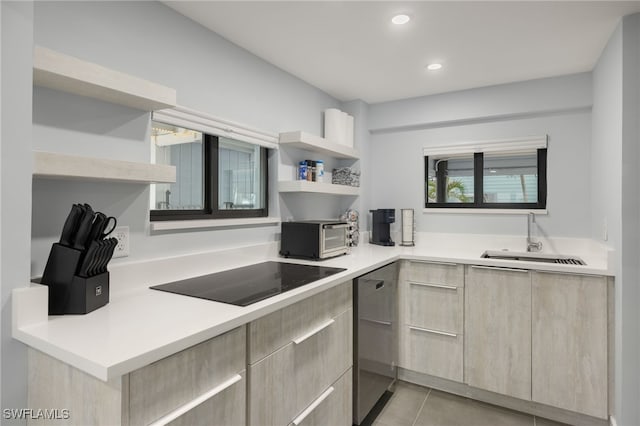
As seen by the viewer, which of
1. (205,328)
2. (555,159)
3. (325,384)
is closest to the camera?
(205,328)

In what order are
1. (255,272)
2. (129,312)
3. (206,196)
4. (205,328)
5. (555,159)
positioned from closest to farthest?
(205,328), (129,312), (255,272), (206,196), (555,159)

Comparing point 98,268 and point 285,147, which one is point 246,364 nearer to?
point 98,268

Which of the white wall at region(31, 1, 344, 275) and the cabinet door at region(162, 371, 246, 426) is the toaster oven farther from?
the cabinet door at region(162, 371, 246, 426)

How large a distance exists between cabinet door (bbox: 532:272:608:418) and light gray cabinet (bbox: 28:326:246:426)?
6.41 ft

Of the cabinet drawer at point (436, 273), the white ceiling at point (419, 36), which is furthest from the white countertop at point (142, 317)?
the white ceiling at point (419, 36)

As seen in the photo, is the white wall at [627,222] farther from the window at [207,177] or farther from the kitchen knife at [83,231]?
the kitchen knife at [83,231]

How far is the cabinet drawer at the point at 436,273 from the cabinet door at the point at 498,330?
67 mm

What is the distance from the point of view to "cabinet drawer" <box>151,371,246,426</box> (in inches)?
A: 41.3

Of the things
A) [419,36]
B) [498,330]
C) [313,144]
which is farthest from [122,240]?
[498,330]

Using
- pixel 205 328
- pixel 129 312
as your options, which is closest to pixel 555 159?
pixel 205 328

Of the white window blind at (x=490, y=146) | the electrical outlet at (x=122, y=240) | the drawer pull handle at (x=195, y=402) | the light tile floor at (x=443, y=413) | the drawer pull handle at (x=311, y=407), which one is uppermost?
the white window blind at (x=490, y=146)

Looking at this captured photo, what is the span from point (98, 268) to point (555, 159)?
3.18 metres

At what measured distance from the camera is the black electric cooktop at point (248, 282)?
1.46m

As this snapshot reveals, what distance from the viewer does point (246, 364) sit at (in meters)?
1.28
